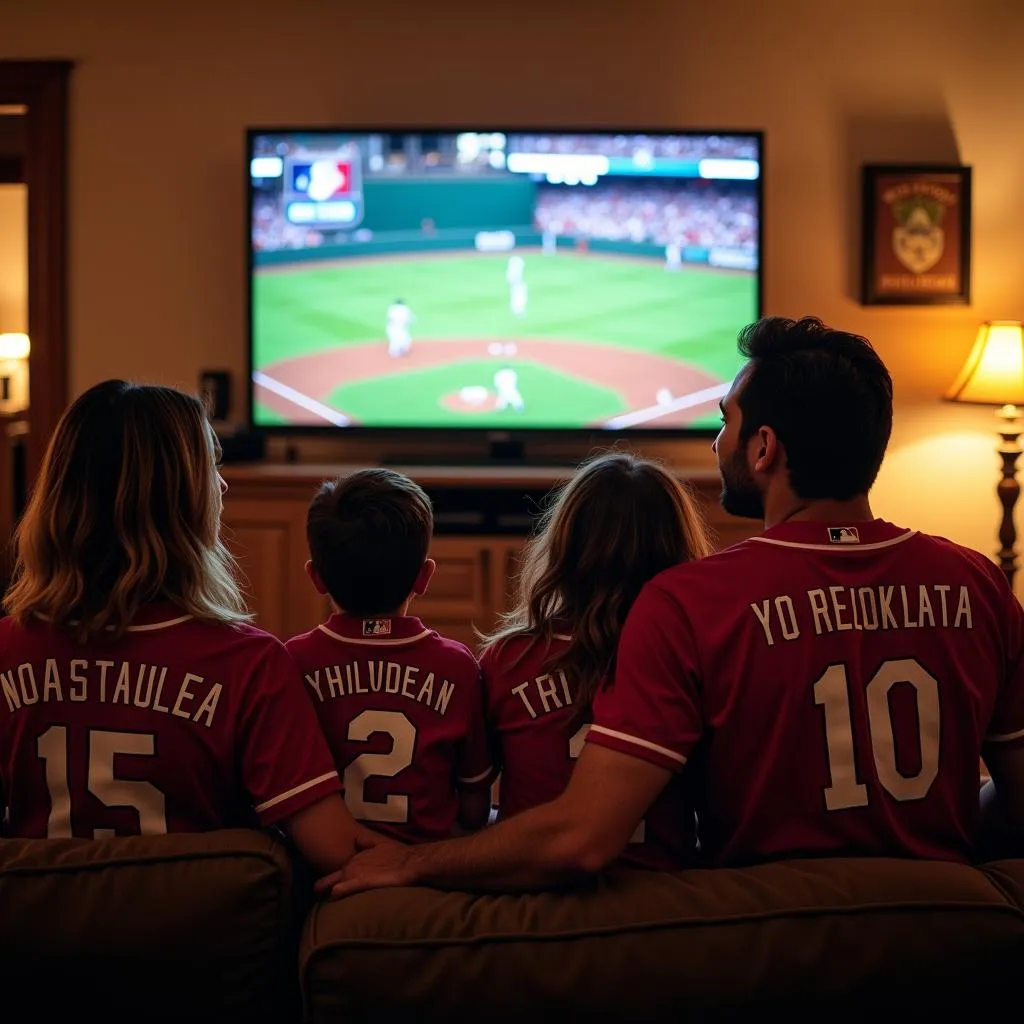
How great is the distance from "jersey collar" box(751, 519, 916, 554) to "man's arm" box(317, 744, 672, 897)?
0.29 m

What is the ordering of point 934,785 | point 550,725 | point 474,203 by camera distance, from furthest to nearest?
point 474,203
point 550,725
point 934,785

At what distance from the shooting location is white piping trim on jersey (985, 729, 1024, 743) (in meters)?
1.42

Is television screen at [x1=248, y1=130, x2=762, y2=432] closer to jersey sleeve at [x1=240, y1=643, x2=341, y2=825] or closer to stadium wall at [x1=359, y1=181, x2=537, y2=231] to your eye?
stadium wall at [x1=359, y1=181, x2=537, y2=231]

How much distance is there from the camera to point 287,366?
4.66 m

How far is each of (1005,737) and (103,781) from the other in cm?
100

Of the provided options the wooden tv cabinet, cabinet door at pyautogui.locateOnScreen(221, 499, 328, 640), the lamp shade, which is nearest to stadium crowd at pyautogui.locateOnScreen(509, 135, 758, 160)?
the lamp shade

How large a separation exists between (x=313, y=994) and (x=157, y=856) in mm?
181

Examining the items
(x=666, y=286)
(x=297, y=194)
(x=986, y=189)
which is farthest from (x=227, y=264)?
(x=986, y=189)

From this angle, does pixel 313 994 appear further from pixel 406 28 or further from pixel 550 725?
pixel 406 28

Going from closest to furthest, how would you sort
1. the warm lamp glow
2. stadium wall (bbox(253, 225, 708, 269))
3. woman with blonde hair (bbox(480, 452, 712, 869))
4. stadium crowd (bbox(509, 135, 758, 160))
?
woman with blonde hair (bbox(480, 452, 712, 869)), stadium crowd (bbox(509, 135, 758, 160)), stadium wall (bbox(253, 225, 708, 269)), the warm lamp glow

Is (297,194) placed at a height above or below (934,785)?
above

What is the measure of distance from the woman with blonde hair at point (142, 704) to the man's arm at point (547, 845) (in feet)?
0.55

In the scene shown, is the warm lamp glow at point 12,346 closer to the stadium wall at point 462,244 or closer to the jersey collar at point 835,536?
the stadium wall at point 462,244

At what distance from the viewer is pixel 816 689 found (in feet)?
4.25
